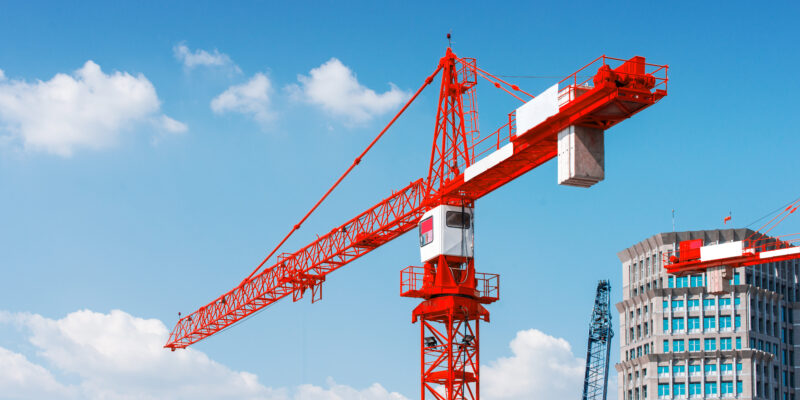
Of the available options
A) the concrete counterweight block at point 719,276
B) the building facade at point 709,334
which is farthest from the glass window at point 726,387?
the concrete counterweight block at point 719,276

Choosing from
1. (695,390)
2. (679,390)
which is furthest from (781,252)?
(679,390)

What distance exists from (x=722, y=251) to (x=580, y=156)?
32.9 m

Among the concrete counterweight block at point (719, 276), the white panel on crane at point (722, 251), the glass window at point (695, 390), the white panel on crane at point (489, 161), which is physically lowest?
the glass window at point (695, 390)

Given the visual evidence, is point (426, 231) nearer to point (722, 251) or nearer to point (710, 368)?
point (722, 251)

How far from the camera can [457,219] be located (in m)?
68.0

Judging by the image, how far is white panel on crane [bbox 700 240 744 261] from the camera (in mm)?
77375

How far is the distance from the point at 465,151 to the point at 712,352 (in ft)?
250

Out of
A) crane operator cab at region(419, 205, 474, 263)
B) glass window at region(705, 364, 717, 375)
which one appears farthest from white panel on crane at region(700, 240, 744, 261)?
glass window at region(705, 364, 717, 375)

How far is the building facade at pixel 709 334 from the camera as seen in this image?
135 metres

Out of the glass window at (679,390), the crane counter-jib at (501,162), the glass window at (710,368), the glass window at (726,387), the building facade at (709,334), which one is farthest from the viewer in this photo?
the glass window at (679,390)

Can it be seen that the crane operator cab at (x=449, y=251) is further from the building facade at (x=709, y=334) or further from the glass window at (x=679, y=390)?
the glass window at (x=679, y=390)

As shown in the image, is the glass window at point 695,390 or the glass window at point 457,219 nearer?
the glass window at point 457,219

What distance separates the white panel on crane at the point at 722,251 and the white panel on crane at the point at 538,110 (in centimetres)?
2834

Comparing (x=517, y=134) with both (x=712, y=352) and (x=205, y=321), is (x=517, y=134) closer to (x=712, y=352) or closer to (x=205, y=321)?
(x=205, y=321)
